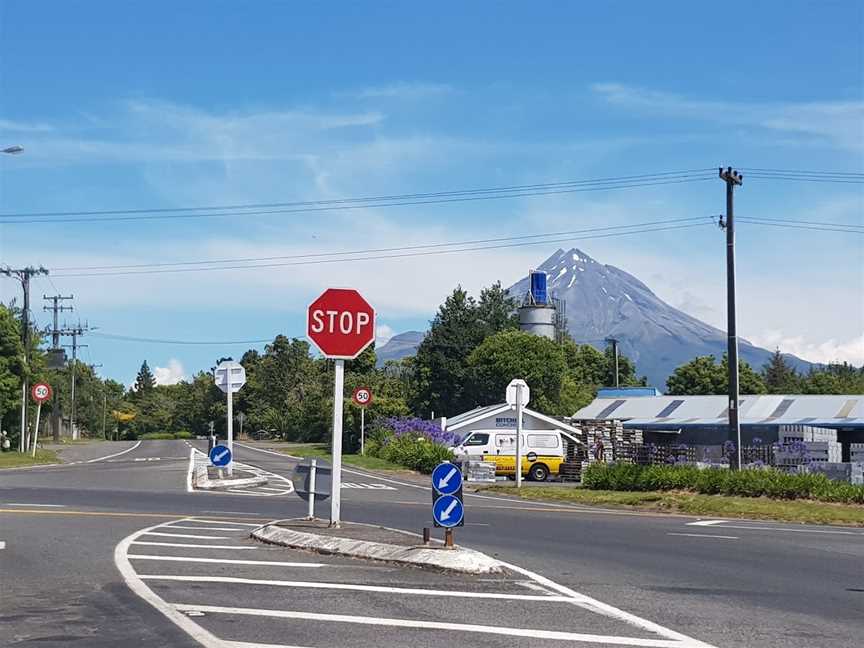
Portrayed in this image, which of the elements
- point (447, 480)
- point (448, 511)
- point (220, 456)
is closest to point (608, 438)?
point (220, 456)

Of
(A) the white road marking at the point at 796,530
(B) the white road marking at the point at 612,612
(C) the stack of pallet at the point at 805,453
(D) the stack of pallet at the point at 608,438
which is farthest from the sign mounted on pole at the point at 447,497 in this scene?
(D) the stack of pallet at the point at 608,438

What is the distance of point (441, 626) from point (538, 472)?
120 ft

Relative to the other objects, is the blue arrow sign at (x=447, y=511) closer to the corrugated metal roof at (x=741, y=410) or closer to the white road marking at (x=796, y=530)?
the white road marking at (x=796, y=530)

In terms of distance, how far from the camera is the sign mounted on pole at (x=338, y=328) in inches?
575

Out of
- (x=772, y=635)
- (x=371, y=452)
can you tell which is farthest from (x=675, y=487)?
(x=371, y=452)

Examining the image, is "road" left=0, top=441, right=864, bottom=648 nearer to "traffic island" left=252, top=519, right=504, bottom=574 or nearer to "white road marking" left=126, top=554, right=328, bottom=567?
"white road marking" left=126, top=554, right=328, bottom=567

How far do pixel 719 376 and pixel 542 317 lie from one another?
676 inches

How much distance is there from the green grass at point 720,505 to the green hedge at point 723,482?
322 millimetres

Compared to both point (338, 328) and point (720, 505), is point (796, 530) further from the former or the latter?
point (338, 328)

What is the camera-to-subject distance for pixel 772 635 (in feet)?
30.1

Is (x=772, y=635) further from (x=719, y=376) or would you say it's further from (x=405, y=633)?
(x=719, y=376)

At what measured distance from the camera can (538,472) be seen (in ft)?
149

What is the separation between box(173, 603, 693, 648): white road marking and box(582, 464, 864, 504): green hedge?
61.6 feet

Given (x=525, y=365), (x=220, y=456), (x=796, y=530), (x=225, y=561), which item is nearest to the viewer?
(x=225, y=561)
